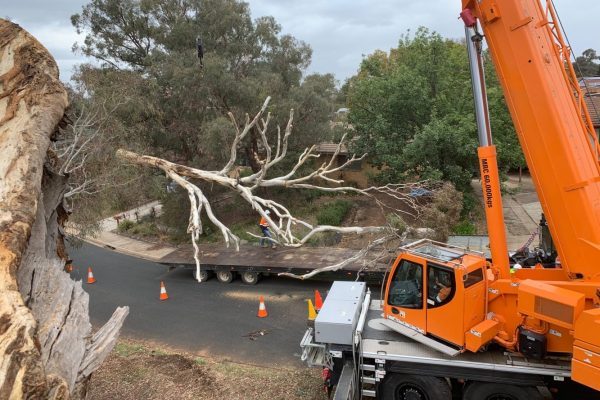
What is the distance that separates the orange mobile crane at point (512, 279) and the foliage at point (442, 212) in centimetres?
540

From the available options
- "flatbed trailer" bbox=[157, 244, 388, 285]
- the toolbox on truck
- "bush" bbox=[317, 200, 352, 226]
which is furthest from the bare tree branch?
"bush" bbox=[317, 200, 352, 226]

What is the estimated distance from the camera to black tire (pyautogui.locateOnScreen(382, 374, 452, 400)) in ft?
20.7

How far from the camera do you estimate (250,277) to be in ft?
42.4

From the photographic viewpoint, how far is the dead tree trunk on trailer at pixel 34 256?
2.84 metres

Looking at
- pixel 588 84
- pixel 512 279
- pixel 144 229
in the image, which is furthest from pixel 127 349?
pixel 588 84

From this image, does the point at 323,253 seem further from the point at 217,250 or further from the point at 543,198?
the point at 543,198

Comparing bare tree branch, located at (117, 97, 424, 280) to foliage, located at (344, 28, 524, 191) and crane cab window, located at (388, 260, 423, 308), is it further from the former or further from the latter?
foliage, located at (344, 28, 524, 191)

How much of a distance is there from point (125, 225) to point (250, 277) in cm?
1050

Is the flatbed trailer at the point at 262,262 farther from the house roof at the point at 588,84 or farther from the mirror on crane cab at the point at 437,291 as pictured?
the house roof at the point at 588,84

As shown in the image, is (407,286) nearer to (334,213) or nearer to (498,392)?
(498,392)

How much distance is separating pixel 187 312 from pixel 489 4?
9.41m

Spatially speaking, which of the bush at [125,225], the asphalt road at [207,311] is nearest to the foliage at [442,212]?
the asphalt road at [207,311]

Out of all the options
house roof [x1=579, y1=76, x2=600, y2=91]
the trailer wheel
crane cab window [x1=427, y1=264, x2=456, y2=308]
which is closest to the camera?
crane cab window [x1=427, y1=264, x2=456, y2=308]

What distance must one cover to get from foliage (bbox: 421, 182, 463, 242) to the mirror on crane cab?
5456mm
